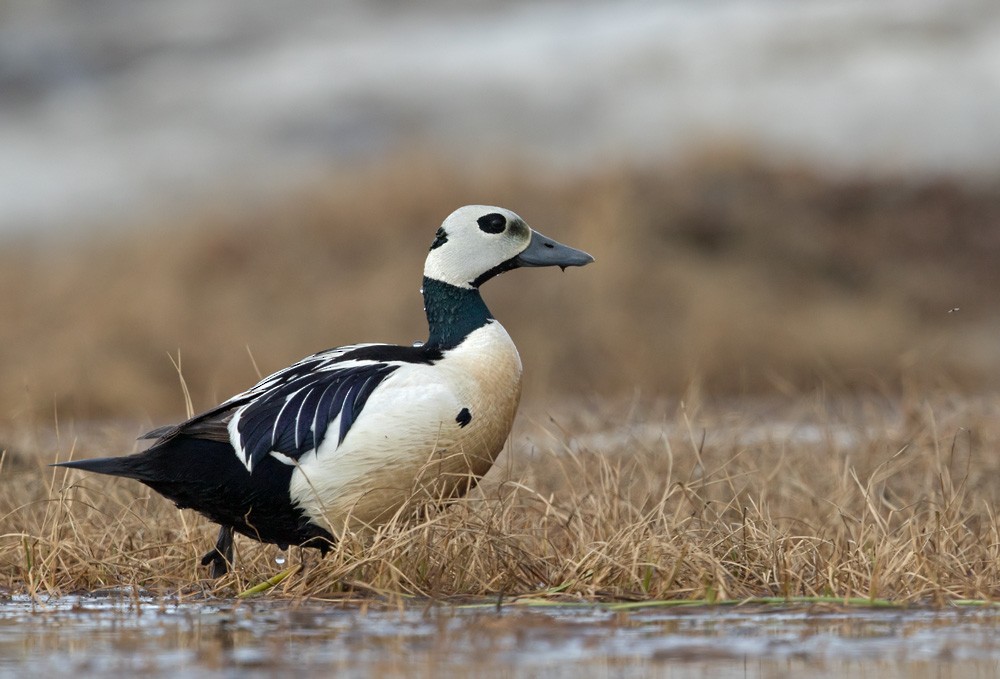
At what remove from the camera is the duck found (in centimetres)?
520

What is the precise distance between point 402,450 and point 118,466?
0.98m

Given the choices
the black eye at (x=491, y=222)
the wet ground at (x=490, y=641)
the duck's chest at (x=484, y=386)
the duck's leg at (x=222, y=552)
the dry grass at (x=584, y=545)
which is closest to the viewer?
the wet ground at (x=490, y=641)

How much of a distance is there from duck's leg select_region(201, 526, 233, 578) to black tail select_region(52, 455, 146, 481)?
1.20 feet

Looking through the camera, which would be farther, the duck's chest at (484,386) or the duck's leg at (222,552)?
the duck's leg at (222,552)

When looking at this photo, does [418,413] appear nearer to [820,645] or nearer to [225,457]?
[225,457]

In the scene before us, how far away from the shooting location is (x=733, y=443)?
24.5ft

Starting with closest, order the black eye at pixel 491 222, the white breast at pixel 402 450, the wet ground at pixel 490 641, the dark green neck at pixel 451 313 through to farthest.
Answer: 1. the wet ground at pixel 490 641
2. the white breast at pixel 402 450
3. the dark green neck at pixel 451 313
4. the black eye at pixel 491 222

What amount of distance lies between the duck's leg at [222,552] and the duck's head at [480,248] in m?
1.16

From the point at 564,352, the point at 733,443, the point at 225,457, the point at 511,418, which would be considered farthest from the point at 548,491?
the point at 564,352

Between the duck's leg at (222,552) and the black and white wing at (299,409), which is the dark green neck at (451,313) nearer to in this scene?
the black and white wing at (299,409)

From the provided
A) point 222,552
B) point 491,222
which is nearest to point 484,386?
point 491,222

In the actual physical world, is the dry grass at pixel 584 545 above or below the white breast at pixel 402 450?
below

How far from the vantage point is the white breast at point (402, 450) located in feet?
17.0

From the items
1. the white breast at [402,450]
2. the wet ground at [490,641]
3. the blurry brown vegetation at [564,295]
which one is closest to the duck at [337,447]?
the white breast at [402,450]
